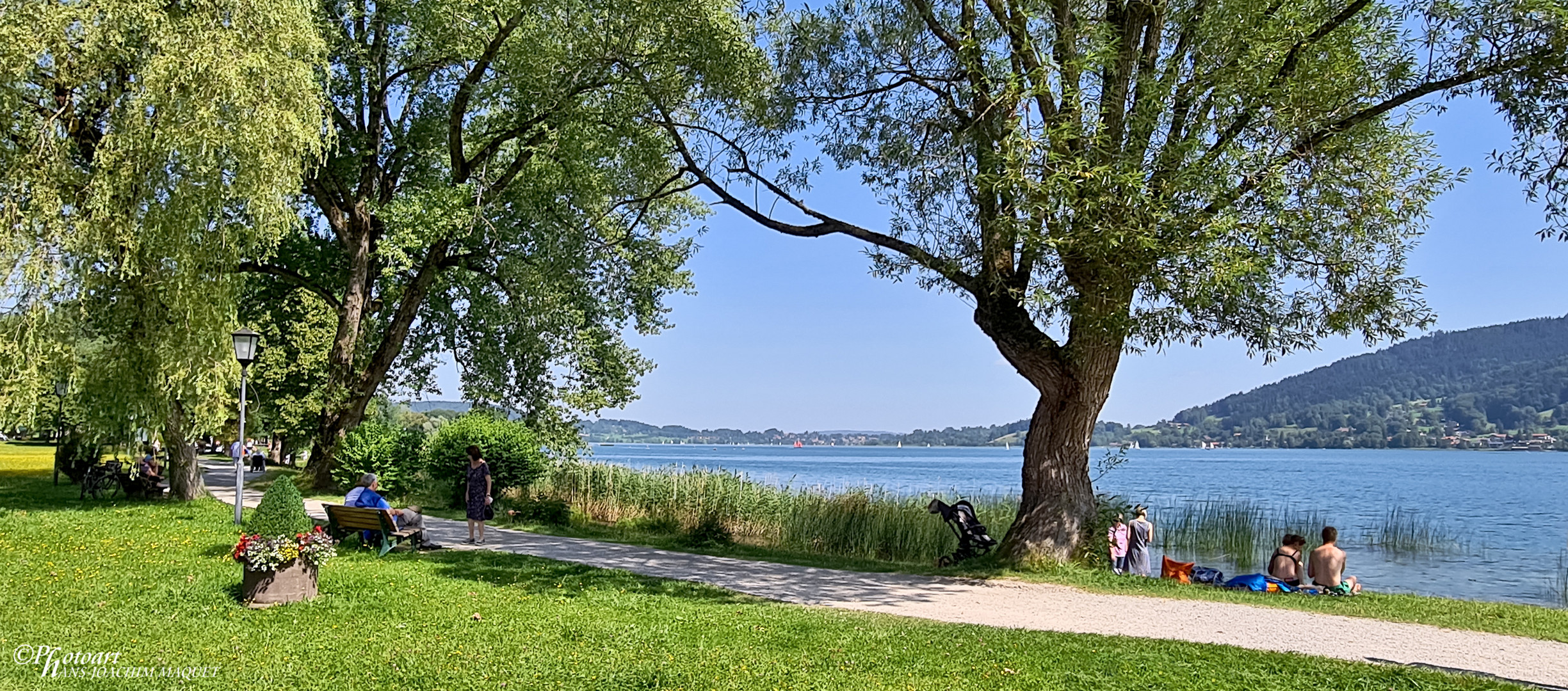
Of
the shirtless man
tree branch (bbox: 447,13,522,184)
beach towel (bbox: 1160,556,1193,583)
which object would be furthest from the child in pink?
tree branch (bbox: 447,13,522,184)

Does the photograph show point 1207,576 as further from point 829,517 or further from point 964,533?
point 829,517

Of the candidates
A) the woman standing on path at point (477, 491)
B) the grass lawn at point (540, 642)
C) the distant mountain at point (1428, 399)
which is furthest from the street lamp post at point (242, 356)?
the distant mountain at point (1428, 399)

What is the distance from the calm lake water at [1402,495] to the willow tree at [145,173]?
10.4 metres

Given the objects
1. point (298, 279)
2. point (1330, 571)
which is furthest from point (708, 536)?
point (298, 279)

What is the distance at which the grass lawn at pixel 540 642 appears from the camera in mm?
6336

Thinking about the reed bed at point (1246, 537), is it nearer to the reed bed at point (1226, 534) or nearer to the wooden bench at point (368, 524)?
the reed bed at point (1226, 534)

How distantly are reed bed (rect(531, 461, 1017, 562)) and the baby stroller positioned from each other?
207 cm

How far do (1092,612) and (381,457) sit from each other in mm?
15968

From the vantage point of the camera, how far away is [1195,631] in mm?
8703

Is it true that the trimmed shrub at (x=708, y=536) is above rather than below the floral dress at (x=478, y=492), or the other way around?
below

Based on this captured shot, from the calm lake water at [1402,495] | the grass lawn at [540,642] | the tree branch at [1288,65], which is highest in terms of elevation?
the tree branch at [1288,65]

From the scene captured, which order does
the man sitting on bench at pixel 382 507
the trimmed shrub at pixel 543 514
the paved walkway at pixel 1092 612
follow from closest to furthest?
the paved walkway at pixel 1092 612
the man sitting on bench at pixel 382 507
the trimmed shrub at pixel 543 514

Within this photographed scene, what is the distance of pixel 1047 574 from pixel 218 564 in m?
9.38

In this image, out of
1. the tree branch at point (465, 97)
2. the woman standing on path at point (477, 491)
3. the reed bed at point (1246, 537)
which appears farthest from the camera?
the tree branch at point (465, 97)
